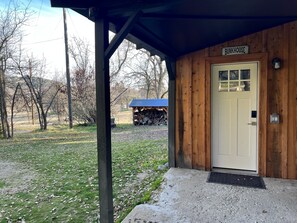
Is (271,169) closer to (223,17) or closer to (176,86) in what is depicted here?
(176,86)

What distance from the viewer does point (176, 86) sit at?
13.9 feet

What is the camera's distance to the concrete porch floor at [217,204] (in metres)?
2.43

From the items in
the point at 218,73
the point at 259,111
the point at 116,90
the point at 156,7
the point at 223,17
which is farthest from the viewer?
the point at 116,90

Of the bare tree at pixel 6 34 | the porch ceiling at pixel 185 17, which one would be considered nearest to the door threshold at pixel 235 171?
the porch ceiling at pixel 185 17

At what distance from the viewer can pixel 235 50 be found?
3.75m

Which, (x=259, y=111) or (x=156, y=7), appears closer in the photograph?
(x=156, y=7)

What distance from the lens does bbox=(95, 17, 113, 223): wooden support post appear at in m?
1.98

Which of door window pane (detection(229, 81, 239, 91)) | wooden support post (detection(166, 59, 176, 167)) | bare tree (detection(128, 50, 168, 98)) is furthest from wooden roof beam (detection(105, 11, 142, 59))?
bare tree (detection(128, 50, 168, 98))

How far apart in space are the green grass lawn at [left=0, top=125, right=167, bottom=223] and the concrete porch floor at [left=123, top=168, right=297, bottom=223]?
0.27m

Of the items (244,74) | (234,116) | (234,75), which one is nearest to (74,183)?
(234,116)

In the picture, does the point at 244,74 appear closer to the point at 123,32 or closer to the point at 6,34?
the point at 123,32

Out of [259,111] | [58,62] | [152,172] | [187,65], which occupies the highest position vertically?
[58,62]

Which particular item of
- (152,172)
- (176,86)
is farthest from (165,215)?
(176,86)

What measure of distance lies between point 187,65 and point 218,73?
587mm
